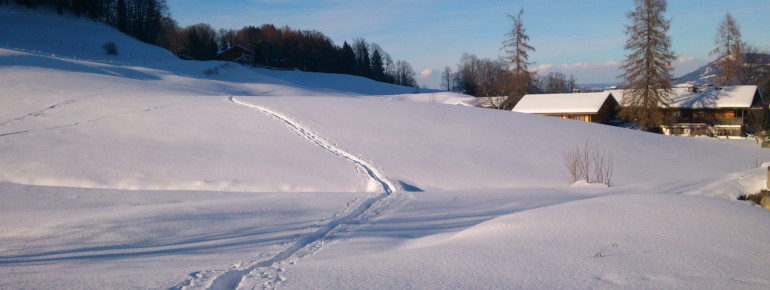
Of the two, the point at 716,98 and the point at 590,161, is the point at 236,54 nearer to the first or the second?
the point at 716,98

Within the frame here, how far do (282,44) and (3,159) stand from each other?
59.3m

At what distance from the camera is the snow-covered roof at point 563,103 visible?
3681cm

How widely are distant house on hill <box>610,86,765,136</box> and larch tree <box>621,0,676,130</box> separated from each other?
8.38 feet

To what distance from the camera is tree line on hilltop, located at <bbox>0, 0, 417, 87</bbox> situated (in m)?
53.6

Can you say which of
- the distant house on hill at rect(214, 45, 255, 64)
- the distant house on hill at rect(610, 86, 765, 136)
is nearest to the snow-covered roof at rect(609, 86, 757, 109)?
the distant house on hill at rect(610, 86, 765, 136)

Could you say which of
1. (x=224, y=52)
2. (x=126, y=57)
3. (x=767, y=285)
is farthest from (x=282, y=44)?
(x=767, y=285)

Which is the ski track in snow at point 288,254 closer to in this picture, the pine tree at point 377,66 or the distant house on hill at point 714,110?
the distant house on hill at point 714,110

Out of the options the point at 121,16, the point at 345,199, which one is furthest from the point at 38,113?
the point at 121,16

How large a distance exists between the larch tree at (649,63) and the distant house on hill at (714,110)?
255cm

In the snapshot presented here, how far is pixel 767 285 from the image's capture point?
9.97ft

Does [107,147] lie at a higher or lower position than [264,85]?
lower

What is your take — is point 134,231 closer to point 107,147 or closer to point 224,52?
point 107,147

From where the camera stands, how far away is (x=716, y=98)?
1438 inches

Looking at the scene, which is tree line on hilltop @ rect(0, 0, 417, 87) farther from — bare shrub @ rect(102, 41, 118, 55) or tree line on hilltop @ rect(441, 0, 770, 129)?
tree line on hilltop @ rect(441, 0, 770, 129)
